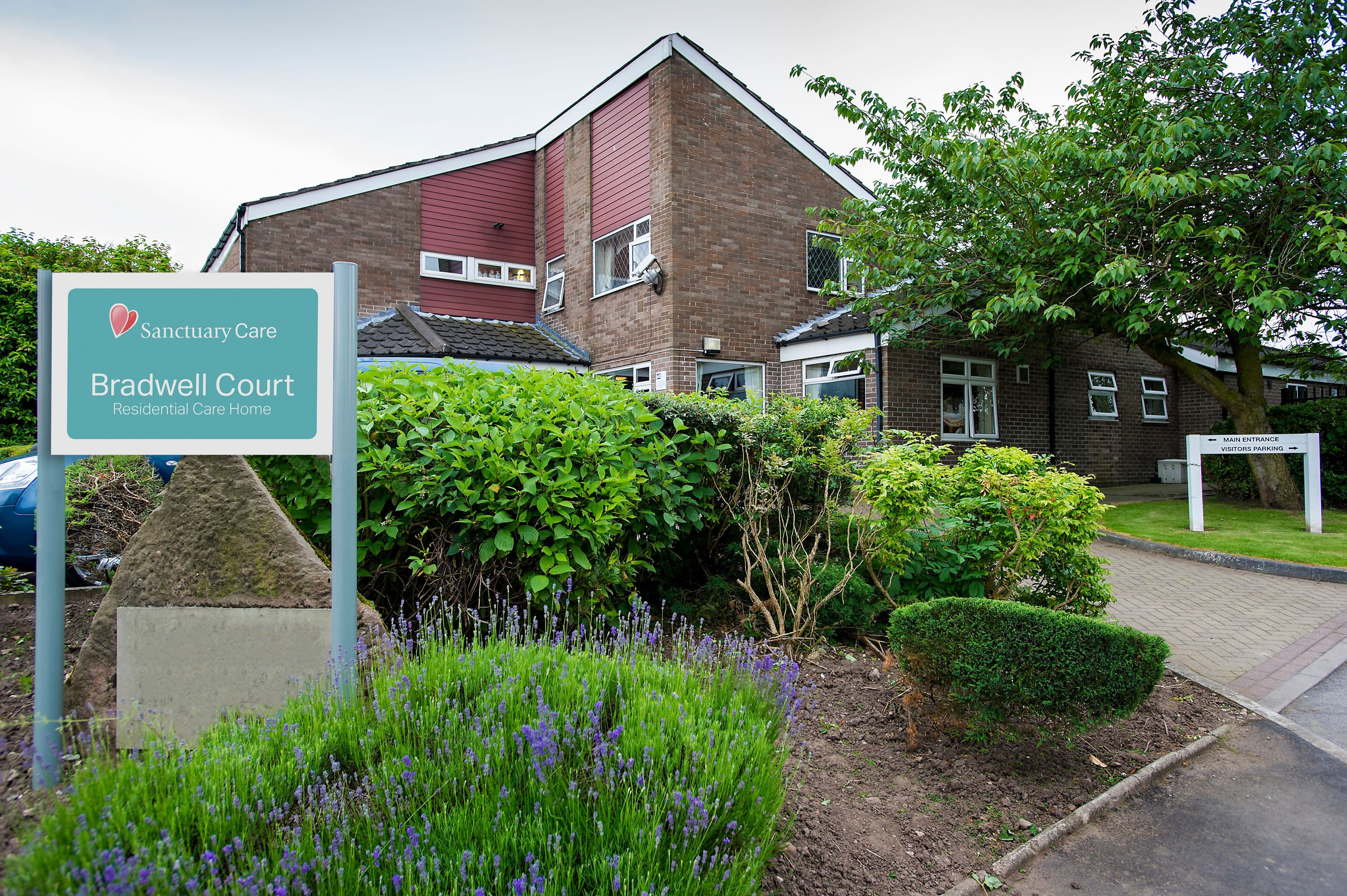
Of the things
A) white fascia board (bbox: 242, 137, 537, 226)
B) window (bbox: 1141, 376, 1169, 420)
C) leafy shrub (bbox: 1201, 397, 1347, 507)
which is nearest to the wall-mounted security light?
white fascia board (bbox: 242, 137, 537, 226)

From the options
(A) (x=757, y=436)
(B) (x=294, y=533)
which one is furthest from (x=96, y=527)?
(A) (x=757, y=436)

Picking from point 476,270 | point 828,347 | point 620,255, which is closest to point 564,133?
point 476,270

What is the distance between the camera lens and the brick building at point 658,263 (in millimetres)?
13562

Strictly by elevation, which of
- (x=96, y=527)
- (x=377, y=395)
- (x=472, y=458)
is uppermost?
(x=377, y=395)

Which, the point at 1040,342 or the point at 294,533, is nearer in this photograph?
the point at 294,533

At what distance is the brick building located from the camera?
13.6 metres

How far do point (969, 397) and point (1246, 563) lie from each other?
6.46 meters

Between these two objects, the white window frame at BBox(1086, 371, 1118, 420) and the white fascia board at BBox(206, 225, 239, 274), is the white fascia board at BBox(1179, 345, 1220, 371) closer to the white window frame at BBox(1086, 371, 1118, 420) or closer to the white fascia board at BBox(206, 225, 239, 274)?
the white window frame at BBox(1086, 371, 1118, 420)

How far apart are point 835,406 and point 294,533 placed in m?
3.91

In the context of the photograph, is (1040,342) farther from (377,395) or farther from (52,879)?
(52,879)

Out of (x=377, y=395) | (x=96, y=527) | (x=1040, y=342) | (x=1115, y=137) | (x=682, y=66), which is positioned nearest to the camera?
(x=377, y=395)

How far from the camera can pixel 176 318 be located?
2.94 m

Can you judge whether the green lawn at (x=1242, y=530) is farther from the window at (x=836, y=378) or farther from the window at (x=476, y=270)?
the window at (x=476, y=270)

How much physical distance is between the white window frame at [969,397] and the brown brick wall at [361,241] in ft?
38.2
